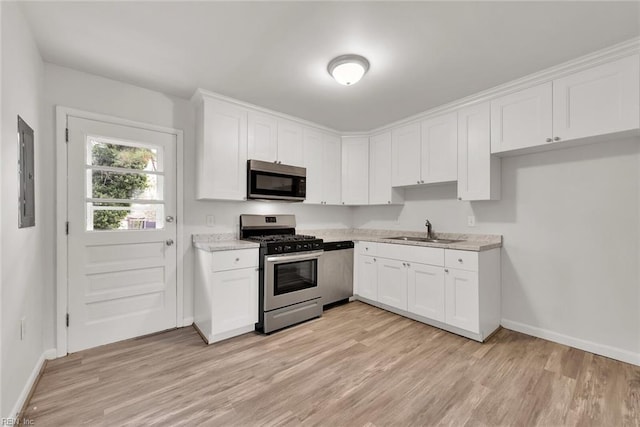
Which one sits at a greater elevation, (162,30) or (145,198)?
(162,30)

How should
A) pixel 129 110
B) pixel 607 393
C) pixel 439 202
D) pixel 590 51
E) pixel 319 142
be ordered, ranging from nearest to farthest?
pixel 607 393 → pixel 590 51 → pixel 129 110 → pixel 439 202 → pixel 319 142

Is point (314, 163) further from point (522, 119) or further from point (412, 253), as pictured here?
point (522, 119)

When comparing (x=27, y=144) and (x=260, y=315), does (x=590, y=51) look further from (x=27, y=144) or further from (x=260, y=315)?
(x=27, y=144)

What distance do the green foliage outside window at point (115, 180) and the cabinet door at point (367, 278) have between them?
267 centimetres

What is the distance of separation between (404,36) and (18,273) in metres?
2.92

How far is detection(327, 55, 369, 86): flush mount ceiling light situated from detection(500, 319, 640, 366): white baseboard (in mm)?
2911

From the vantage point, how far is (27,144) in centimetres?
186

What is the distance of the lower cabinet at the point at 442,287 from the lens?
2.60 metres

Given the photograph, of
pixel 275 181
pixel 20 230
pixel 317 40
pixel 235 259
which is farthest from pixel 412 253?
pixel 20 230

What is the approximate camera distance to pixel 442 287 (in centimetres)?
281

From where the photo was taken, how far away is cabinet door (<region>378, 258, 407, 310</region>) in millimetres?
3170

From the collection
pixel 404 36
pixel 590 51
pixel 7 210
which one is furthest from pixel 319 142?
pixel 7 210

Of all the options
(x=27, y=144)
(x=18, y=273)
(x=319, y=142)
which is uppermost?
(x=319, y=142)

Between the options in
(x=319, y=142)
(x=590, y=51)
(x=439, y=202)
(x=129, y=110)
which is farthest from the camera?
(x=319, y=142)
